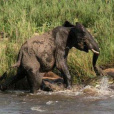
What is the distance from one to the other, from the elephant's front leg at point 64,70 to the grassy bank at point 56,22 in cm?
47

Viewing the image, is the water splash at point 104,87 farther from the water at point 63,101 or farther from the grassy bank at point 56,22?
the grassy bank at point 56,22

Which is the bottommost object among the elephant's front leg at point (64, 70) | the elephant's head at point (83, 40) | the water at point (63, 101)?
the water at point (63, 101)

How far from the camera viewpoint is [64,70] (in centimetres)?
1002

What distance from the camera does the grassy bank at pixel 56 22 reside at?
1070cm

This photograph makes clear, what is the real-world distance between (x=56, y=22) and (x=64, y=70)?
3140 mm

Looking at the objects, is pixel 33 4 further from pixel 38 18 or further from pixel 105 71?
pixel 105 71

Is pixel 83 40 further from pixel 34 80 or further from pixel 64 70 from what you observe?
pixel 34 80

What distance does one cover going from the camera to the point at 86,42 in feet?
33.1

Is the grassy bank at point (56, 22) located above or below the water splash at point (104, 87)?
above

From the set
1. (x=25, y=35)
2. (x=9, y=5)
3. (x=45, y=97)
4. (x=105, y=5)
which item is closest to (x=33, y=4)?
(x=9, y=5)

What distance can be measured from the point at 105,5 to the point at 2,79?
4422mm

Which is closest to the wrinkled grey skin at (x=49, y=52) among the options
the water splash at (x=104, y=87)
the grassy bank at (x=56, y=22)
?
the water splash at (x=104, y=87)

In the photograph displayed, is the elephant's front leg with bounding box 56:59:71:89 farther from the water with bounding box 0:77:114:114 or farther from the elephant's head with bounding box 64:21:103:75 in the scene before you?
the elephant's head with bounding box 64:21:103:75

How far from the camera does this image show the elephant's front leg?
998 centimetres
